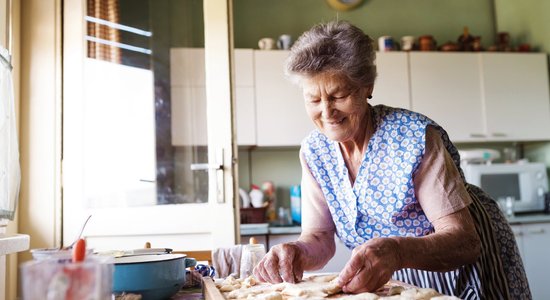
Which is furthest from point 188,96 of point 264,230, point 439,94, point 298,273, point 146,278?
point 146,278

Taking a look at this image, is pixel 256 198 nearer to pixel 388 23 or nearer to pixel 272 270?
pixel 388 23

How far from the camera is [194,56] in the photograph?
8.66 ft

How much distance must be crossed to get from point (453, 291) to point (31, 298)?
3.24ft

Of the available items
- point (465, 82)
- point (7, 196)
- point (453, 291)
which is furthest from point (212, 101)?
point (465, 82)

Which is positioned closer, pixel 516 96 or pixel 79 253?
pixel 79 253

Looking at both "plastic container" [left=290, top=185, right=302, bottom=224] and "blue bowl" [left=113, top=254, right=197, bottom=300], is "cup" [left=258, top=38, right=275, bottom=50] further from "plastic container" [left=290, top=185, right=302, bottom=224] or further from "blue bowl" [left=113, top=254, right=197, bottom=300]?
"blue bowl" [left=113, top=254, right=197, bottom=300]

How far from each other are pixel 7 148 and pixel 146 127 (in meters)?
0.92

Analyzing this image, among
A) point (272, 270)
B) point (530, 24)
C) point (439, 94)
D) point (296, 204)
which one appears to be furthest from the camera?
point (530, 24)

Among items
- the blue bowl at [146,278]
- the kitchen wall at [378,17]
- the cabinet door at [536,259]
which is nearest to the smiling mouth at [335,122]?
the blue bowl at [146,278]

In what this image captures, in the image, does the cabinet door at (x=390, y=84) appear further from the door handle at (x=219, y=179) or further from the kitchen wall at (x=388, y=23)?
the door handle at (x=219, y=179)

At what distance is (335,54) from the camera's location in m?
1.19

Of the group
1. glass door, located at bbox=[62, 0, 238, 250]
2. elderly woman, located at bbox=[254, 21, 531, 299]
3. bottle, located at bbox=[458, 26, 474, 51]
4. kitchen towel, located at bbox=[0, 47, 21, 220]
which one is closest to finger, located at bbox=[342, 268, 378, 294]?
elderly woman, located at bbox=[254, 21, 531, 299]

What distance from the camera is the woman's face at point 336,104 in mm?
1210

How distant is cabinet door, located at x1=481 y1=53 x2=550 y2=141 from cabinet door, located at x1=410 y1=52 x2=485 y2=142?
9cm
